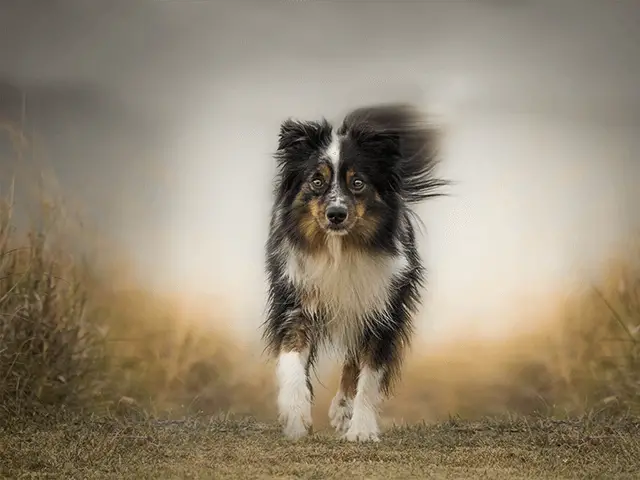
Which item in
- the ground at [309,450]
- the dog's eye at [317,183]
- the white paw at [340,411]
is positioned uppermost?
the dog's eye at [317,183]

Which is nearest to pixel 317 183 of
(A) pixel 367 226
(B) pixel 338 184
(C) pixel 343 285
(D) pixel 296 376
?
(B) pixel 338 184

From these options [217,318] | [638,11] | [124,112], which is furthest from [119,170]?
[638,11]

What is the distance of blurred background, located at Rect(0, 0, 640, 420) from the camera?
3.26m

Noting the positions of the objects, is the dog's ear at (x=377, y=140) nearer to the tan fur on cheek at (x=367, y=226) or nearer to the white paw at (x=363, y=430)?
the tan fur on cheek at (x=367, y=226)

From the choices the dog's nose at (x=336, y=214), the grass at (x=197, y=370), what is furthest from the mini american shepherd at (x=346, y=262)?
the grass at (x=197, y=370)

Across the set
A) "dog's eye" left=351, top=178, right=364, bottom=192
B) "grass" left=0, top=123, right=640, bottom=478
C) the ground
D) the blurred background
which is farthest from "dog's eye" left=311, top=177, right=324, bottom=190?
the ground

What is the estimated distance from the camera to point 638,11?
3.31 m

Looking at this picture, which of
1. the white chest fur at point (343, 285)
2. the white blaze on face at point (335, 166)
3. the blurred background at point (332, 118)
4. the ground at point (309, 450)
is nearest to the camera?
the ground at point (309, 450)

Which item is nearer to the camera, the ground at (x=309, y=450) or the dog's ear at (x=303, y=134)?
the ground at (x=309, y=450)

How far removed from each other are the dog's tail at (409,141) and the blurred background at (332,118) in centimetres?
5

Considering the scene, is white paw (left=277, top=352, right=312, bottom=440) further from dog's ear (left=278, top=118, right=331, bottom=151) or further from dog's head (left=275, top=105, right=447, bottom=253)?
dog's ear (left=278, top=118, right=331, bottom=151)

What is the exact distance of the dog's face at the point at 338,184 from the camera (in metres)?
2.91

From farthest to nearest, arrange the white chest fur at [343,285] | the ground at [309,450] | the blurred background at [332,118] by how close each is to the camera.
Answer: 1. the blurred background at [332,118]
2. the white chest fur at [343,285]
3. the ground at [309,450]

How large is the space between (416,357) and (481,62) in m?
1.11
